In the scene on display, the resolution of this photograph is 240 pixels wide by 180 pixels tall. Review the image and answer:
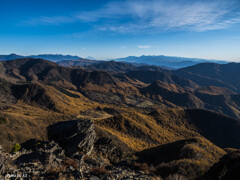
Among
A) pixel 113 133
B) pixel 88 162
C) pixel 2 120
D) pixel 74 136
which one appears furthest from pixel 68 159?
pixel 113 133

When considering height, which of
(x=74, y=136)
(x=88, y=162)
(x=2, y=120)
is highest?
(x=2, y=120)

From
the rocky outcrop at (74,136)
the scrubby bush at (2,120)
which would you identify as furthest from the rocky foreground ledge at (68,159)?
the scrubby bush at (2,120)

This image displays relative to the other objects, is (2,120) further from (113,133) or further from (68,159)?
(113,133)

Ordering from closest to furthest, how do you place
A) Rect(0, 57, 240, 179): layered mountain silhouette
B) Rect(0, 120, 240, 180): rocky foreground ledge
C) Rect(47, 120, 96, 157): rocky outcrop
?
1. Rect(0, 120, 240, 180): rocky foreground ledge
2. Rect(0, 57, 240, 179): layered mountain silhouette
3. Rect(47, 120, 96, 157): rocky outcrop

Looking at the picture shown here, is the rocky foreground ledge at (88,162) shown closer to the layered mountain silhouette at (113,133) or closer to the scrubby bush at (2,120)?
the layered mountain silhouette at (113,133)

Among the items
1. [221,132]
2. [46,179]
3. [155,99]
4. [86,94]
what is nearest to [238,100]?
[155,99]

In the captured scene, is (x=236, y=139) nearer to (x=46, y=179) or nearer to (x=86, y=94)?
(x=46, y=179)

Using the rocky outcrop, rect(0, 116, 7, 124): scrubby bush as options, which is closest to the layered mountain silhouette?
rect(0, 116, 7, 124): scrubby bush

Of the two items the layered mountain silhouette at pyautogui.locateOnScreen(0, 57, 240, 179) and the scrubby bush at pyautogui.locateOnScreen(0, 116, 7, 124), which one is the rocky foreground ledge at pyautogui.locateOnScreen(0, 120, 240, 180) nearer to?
the layered mountain silhouette at pyautogui.locateOnScreen(0, 57, 240, 179)
